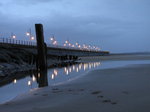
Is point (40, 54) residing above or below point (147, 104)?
above

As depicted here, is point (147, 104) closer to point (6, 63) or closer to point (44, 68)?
point (44, 68)

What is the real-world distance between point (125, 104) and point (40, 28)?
17.0m

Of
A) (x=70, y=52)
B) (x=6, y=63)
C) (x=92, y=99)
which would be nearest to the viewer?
(x=92, y=99)

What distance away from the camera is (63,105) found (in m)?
6.29

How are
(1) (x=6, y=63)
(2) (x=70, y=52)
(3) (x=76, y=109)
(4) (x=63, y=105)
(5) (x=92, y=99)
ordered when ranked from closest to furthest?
(3) (x=76, y=109) < (4) (x=63, y=105) < (5) (x=92, y=99) < (1) (x=6, y=63) < (2) (x=70, y=52)

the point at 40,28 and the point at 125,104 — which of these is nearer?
the point at 125,104

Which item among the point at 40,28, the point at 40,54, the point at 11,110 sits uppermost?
the point at 40,28

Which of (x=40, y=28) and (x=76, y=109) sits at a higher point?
(x=40, y=28)

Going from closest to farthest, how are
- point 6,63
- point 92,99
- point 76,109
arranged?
point 76,109
point 92,99
point 6,63

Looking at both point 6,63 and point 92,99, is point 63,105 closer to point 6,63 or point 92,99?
point 92,99

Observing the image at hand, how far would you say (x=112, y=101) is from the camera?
21.3 feet

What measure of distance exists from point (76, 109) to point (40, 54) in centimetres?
1630

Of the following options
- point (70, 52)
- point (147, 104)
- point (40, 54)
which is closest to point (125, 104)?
point (147, 104)

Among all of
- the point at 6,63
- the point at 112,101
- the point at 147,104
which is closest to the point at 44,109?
the point at 112,101
